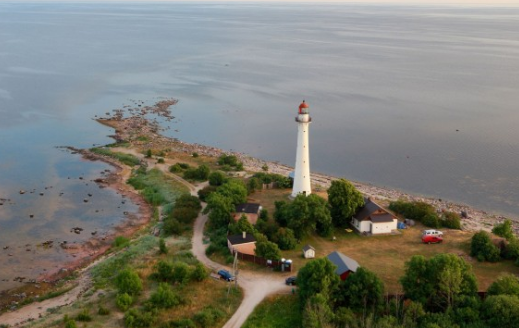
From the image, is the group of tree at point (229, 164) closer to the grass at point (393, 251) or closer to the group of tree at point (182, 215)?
the group of tree at point (182, 215)

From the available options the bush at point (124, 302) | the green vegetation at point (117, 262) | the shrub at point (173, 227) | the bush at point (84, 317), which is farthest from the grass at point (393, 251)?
the bush at point (84, 317)

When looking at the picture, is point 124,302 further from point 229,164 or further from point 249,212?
point 229,164

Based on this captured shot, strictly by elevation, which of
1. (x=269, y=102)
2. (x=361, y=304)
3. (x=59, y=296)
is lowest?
(x=59, y=296)

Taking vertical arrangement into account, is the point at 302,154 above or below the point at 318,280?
above

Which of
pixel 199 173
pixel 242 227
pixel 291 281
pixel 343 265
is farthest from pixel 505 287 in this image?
pixel 199 173

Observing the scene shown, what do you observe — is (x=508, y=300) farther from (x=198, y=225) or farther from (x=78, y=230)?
(x=78, y=230)

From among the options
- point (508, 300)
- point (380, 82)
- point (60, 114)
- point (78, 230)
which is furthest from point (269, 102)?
point (508, 300)
